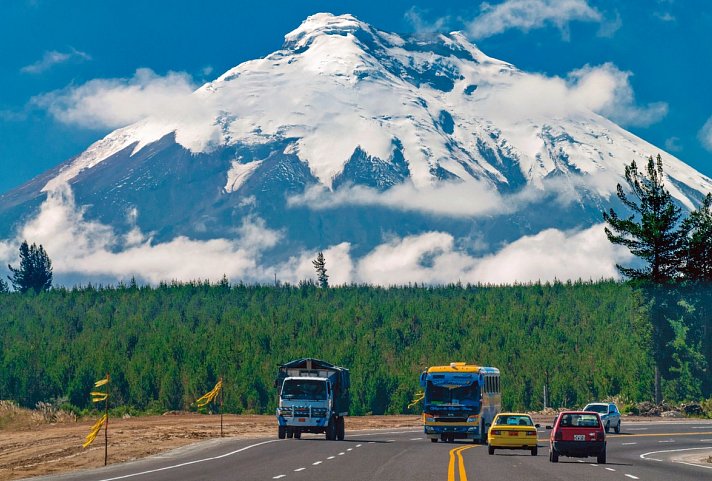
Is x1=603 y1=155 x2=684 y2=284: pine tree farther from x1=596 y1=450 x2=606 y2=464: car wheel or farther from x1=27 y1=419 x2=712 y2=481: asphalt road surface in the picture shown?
x1=596 y1=450 x2=606 y2=464: car wheel

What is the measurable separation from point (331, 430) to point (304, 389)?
112 inches

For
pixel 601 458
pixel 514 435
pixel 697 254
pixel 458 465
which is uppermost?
pixel 697 254

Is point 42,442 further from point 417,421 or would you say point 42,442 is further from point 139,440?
point 417,421

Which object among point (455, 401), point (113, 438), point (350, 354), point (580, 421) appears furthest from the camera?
point (350, 354)

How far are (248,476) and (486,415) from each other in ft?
82.3

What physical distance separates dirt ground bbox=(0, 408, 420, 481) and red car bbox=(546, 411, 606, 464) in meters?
16.6

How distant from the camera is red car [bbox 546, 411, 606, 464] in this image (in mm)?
42531

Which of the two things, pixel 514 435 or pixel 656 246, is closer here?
pixel 514 435

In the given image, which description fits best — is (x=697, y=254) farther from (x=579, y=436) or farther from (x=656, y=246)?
(x=579, y=436)

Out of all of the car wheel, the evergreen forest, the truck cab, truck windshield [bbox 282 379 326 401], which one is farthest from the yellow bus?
the evergreen forest

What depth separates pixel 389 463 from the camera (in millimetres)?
40062

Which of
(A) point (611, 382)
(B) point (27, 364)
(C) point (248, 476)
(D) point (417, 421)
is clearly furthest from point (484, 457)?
(B) point (27, 364)

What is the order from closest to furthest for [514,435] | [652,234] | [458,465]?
[458,465] < [514,435] < [652,234]

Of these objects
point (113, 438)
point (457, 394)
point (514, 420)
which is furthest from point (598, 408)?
point (113, 438)
